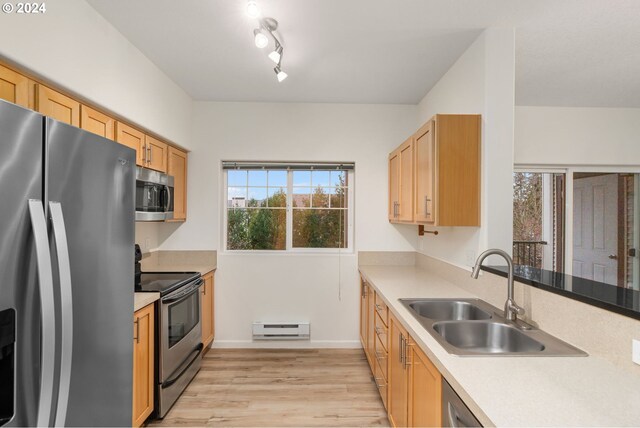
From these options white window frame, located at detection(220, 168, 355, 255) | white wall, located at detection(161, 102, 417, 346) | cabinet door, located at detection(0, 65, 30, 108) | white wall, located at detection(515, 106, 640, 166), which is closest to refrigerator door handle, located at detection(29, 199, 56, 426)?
cabinet door, located at detection(0, 65, 30, 108)

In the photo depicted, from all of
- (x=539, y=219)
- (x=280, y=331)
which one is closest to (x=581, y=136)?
(x=539, y=219)

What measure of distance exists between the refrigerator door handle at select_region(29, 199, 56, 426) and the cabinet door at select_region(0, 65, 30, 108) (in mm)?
921

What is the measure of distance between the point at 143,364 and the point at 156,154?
5.58 feet

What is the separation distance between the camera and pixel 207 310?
330 centimetres

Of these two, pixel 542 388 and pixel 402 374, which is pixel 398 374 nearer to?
pixel 402 374

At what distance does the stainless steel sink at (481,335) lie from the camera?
5.26ft

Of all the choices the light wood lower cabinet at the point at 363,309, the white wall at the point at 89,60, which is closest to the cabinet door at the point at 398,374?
the light wood lower cabinet at the point at 363,309

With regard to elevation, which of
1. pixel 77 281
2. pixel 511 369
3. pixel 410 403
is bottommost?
pixel 410 403

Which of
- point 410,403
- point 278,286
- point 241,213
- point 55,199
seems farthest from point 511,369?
point 241,213

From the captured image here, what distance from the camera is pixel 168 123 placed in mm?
2939

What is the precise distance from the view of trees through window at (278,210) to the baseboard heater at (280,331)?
33.0 inches

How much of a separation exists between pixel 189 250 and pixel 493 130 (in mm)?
3047

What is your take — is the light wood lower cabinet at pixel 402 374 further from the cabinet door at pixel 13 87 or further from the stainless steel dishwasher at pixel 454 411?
the cabinet door at pixel 13 87

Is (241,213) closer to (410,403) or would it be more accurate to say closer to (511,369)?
(410,403)
